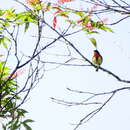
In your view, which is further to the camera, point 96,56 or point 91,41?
point 96,56

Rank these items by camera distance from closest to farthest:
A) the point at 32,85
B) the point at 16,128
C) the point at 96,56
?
the point at 32,85
the point at 16,128
the point at 96,56

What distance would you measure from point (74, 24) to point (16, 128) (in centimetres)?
174

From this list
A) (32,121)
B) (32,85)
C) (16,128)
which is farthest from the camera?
(32,121)

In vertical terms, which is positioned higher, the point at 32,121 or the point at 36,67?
the point at 36,67

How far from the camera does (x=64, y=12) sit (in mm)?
6137

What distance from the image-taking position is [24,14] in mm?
6145

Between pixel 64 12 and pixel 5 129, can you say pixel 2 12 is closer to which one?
pixel 64 12

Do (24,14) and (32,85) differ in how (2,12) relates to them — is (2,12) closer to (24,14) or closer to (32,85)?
(24,14)

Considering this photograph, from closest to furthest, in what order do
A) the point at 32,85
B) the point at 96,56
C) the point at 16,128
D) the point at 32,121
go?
the point at 32,85 → the point at 16,128 → the point at 32,121 → the point at 96,56

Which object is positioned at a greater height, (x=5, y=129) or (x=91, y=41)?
(x=91, y=41)

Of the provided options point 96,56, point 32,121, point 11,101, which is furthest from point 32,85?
point 96,56

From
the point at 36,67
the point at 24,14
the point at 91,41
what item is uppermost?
the point at 24,14

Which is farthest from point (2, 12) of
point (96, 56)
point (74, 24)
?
point (96, 56)

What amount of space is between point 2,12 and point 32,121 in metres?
1.77
